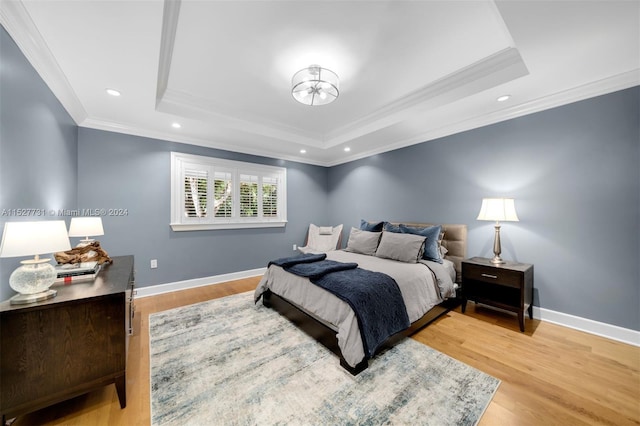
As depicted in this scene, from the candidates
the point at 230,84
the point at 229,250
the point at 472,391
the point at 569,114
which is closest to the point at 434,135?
the point at 569,114

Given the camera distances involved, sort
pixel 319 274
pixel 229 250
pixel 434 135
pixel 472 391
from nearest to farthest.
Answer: pixel 472 391 < pixel 319 274 < pixel 434 135 < pixel 229 250

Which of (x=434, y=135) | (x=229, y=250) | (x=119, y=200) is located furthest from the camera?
(x=229, y=250)

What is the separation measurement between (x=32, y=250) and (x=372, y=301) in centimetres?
225

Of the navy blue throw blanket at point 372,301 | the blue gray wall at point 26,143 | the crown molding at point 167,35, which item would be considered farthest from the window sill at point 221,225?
the navy blue throw blanket at point 372,301

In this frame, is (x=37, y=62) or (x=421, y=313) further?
(x=421, y=313)

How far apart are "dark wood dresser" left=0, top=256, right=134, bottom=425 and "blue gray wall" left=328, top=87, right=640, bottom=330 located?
3.87 m

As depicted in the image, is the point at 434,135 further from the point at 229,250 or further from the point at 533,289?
the point at 229,250

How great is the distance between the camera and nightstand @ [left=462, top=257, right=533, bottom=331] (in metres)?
2.53

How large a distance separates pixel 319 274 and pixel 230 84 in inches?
91.1

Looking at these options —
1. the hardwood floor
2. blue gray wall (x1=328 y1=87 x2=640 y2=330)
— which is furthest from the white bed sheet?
blue gray wall (x1=328 y1=87 x2=640 y2=330)

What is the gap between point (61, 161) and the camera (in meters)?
2.58

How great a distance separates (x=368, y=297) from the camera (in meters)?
2.05

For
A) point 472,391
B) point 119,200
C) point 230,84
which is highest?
point 230,84

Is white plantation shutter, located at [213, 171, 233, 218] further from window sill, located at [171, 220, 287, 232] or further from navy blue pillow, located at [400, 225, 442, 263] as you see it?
navy blue pillow, located at [400, 225, 442, 263]
